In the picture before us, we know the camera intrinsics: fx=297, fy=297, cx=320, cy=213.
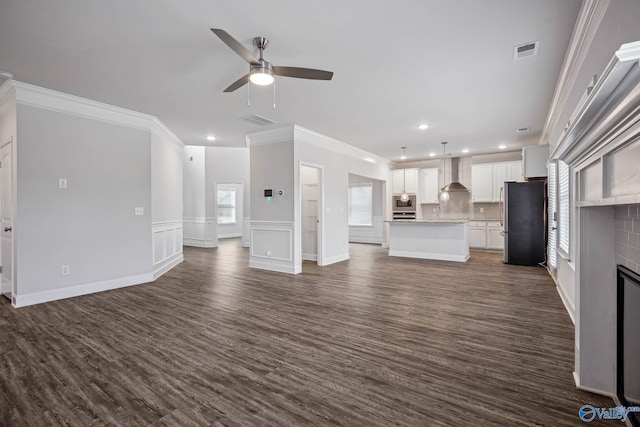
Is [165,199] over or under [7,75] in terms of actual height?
under

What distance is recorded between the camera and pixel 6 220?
4.23m

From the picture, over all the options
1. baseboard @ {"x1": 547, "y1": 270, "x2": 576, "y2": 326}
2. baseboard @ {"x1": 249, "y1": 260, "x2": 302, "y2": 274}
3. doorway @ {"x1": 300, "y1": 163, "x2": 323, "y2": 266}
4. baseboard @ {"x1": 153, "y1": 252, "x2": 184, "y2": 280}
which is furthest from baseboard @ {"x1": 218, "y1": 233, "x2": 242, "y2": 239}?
baseboard @ {"x1": 547, "y1": 270, "x2": 576, "y2": 326}

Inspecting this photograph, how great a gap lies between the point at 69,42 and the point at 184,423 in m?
3.45

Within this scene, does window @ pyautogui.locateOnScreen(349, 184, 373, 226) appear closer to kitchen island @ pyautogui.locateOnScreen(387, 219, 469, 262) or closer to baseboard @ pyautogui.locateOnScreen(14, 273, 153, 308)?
kitchen island @ pyautogui.locateOnScreen(387, 219, 469, 262)

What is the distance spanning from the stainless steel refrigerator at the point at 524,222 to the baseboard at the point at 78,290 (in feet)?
24.0

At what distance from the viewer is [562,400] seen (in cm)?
190

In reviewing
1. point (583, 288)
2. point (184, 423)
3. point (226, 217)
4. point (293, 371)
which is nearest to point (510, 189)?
point (583, 288)

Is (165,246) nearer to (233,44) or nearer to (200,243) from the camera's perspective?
(200,243)

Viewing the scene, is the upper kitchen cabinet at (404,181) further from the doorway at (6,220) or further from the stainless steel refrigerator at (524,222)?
the doorway at (6,220)

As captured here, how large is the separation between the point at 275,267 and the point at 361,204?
18.3 ft

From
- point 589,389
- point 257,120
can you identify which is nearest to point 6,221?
point 257,120

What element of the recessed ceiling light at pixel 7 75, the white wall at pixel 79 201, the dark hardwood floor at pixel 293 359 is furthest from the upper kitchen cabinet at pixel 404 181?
the recessed ceiling light at pixel 7 75

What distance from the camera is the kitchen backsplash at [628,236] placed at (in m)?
1.63

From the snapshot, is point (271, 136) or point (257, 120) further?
point (271, 136)
